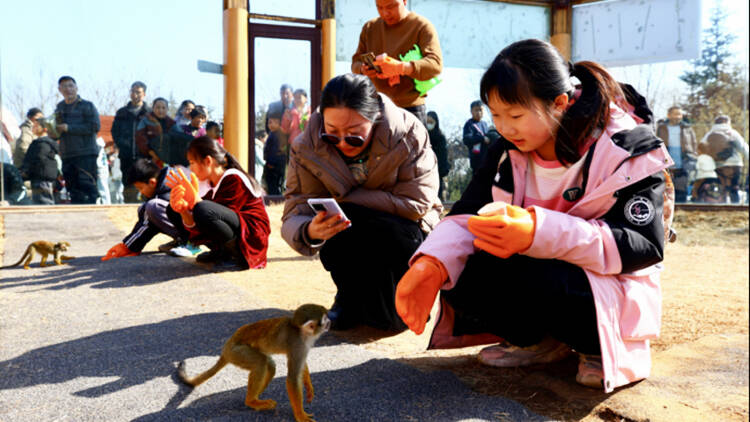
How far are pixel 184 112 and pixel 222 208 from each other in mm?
5157

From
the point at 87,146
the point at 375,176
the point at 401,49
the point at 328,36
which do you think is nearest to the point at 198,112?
the point at 87,146

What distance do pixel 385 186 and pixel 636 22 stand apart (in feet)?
29.2

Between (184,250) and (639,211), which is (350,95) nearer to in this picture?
(639,211)

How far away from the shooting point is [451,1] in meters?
10.1

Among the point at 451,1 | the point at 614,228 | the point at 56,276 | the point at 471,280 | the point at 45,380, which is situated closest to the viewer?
the point at 614,228

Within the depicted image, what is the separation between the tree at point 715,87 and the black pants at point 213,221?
8.82 metres

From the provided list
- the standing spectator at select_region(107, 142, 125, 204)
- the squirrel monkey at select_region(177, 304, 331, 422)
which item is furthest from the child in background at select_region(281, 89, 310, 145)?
the squirrel monkey at select_region(177, 304, 331, 422)

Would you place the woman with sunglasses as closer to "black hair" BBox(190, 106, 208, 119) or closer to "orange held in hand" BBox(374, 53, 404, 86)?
"orange held in hand" BBox(374, 53, 404, 86)

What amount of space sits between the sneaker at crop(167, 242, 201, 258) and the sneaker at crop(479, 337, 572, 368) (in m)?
3.31

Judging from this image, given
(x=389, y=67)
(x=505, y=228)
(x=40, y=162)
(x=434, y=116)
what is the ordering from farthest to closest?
(x=434, y=116)
(x=40, y=162)
(x=389, y=67)
(x=505, y=228)

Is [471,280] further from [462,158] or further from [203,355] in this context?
[462,158]

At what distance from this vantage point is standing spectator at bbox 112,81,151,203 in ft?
28.5

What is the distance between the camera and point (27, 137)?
8.43m

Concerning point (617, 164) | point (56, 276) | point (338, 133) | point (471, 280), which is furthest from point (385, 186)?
point (56, 276)
